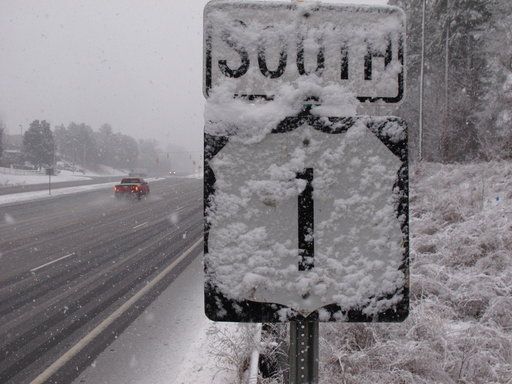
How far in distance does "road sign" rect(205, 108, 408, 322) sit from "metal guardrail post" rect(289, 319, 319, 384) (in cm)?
6

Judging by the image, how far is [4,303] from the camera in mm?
7613

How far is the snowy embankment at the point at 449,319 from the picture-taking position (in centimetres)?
397

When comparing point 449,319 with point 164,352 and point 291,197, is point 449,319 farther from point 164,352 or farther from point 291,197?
point 291,197

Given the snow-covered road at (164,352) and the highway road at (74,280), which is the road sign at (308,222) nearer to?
the snow-covered road at (164,352)

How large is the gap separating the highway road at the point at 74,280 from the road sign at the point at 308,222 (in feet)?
16.1

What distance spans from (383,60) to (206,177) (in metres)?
0.68

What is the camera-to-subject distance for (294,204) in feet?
4.08

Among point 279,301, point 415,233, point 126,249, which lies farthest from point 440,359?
point 126,249

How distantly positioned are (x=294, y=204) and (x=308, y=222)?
0.23ft

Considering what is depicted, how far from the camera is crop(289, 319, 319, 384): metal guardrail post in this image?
125 cm

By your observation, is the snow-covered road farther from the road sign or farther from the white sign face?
the white sign face

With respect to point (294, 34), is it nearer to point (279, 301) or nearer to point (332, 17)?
point (332, 17)

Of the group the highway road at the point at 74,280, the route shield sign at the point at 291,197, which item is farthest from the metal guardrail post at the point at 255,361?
the route shield sign at the point at 291,197

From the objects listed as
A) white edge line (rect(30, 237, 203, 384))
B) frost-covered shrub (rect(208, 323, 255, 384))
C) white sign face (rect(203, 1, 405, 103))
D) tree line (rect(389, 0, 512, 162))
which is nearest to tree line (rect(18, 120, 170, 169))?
tree line (rect(389, 0, 512, 162))
